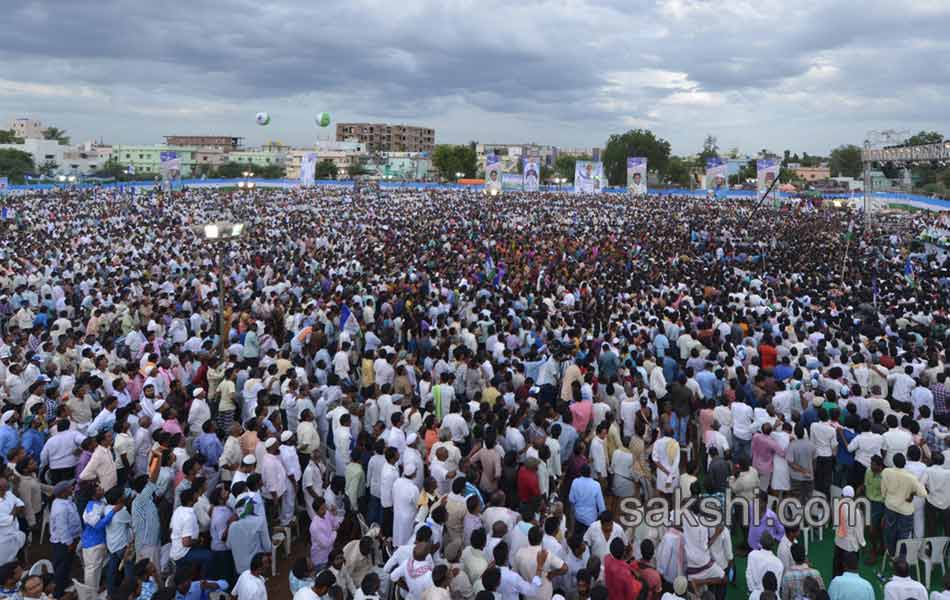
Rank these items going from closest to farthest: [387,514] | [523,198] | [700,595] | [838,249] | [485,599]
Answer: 1. [485,599]
2. [700,595]
3. [387,514]
4. [838,249]
5. [523,198]

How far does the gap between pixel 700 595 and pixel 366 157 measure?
107 metres

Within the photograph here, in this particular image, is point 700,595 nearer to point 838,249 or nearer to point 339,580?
point 339,580

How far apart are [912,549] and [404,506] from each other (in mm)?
4218

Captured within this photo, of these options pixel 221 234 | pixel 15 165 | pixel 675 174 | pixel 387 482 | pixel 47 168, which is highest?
pixel 675 174

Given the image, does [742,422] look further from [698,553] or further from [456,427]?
[456,427]

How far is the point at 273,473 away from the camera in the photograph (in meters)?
5.63

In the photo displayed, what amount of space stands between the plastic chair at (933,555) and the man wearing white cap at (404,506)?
423 cm

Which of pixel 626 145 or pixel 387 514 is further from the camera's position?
pixel 626 145

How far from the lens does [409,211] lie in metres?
33.2

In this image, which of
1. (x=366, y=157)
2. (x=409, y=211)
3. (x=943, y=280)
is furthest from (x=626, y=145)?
(x=943, y=280)

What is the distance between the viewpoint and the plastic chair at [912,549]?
17.5 ft

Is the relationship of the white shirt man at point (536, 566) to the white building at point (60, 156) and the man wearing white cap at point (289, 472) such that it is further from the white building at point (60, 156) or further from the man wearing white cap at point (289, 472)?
the white building at point (60, 156)

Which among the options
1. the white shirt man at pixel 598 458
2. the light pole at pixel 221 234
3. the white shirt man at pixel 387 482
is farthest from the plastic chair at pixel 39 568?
the light pole at pixel 221 234

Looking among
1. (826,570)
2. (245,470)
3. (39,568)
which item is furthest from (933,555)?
(39,568)
